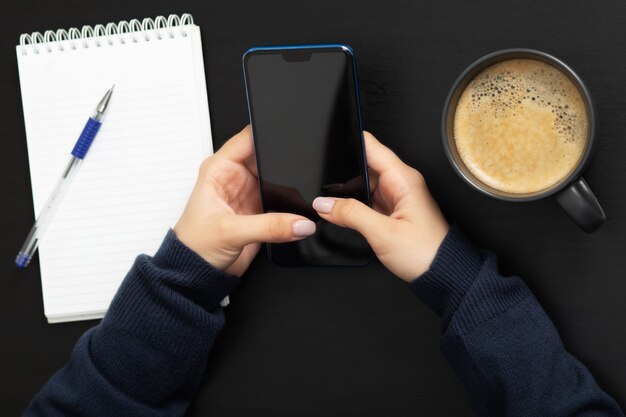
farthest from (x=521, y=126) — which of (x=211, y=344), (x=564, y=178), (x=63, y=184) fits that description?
(x=63, y=184)

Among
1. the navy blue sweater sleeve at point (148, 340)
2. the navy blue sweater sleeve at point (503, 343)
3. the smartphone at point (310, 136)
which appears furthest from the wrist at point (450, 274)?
the navy blue sweater sleeve at point (148, 340)

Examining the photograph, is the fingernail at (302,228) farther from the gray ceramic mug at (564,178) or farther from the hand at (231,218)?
the gray ceramic mug at (564,178)

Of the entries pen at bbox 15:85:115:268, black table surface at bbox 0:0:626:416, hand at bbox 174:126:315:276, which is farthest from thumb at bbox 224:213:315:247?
pen at bbox 15:85:115:268

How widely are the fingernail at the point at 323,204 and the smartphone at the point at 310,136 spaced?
3 cm

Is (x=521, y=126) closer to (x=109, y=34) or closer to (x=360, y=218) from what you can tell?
(x=360, y=218)

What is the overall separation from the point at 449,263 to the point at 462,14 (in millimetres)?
323

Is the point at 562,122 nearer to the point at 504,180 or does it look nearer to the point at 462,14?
the point at 504,180

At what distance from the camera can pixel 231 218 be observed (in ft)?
2.40

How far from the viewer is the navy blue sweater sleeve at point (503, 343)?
69 centimetres

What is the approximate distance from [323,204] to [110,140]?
34cm

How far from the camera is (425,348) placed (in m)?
0.80

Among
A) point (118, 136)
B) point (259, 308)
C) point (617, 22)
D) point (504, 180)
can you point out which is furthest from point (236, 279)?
point (617, 22)

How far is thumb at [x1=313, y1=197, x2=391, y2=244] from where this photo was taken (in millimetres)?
685

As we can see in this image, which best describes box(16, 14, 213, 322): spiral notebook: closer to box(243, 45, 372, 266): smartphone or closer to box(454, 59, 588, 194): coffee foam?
box(243, 45, 372, 266): smartphone
